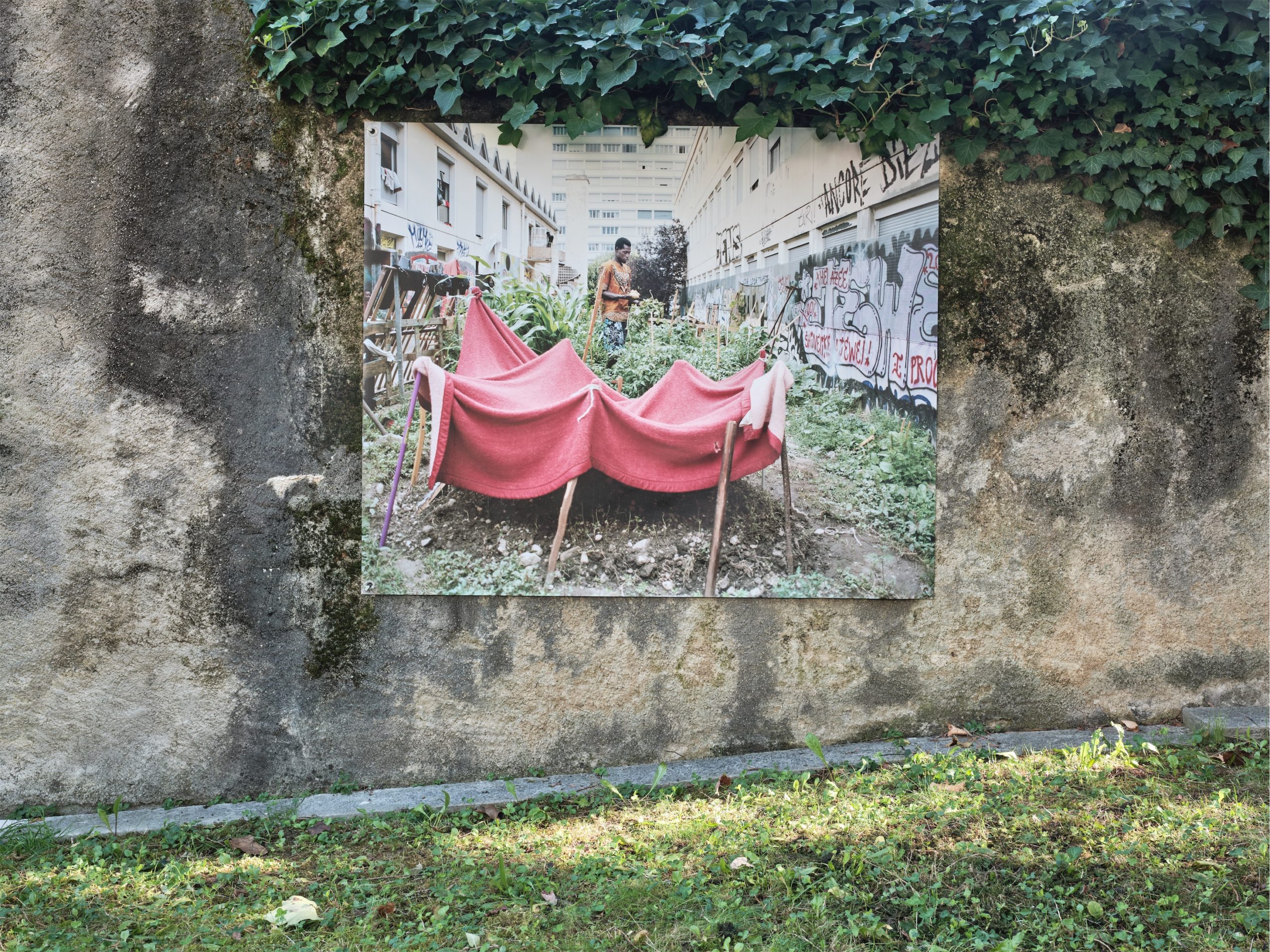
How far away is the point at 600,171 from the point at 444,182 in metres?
0.64

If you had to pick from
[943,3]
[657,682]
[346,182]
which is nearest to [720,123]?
[943,3]

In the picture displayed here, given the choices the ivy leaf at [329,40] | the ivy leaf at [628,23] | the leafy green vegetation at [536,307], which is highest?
the ivy leaf at [628,23]

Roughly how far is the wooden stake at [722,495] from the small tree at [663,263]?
0.60 meters

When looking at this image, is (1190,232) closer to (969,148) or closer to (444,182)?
(969,148)

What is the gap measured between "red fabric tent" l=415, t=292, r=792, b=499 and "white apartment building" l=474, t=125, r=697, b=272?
53 centimetres

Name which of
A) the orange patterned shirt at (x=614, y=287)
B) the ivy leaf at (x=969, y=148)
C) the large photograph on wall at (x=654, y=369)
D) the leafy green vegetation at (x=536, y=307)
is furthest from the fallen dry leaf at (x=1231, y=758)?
the leafy green vegetation at (x=536, y=307)

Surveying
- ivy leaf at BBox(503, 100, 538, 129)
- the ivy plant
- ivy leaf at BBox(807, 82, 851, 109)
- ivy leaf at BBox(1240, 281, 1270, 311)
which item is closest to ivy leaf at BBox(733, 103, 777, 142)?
the ivy plant

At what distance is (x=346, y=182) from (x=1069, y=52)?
2.93 metres

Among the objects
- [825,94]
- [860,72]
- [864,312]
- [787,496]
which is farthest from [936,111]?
[787,496]

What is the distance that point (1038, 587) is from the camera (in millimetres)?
4035

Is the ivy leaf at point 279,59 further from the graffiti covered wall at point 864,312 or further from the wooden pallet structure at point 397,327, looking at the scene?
the graffiti covered wall at point 864,312

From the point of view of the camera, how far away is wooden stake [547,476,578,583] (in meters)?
3.85

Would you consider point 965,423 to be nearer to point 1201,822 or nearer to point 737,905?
point 1201,822

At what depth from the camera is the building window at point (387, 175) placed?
3709 mm
